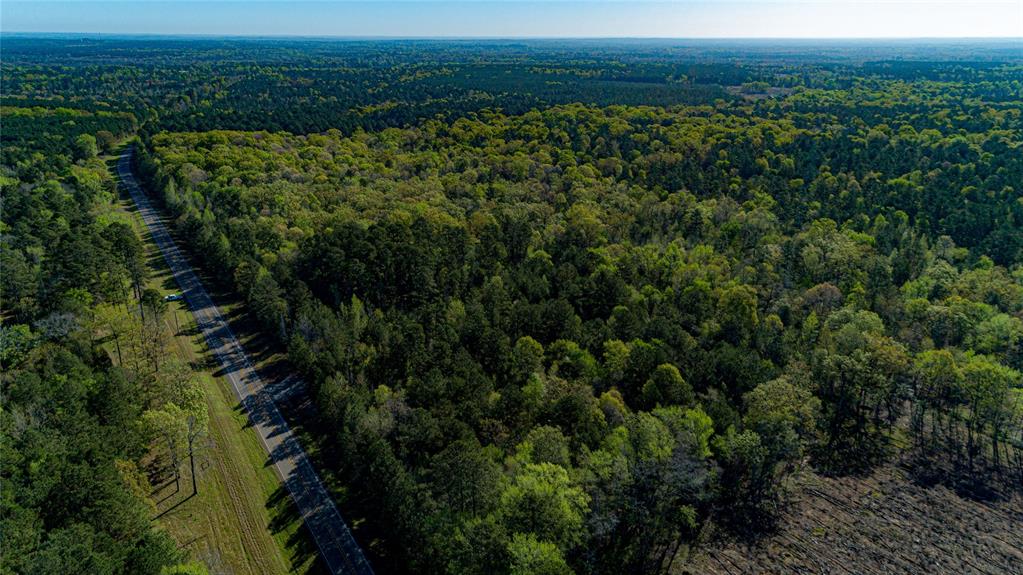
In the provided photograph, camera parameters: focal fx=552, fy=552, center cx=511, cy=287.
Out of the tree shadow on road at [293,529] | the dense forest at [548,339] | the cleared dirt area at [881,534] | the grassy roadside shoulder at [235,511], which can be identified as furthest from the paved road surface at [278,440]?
the cleared dirt area at [881,534]

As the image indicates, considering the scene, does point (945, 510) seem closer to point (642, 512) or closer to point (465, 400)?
point (642, 512)

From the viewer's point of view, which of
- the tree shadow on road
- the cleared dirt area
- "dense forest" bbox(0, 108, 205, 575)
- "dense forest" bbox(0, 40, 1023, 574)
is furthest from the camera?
the cleared dirt area

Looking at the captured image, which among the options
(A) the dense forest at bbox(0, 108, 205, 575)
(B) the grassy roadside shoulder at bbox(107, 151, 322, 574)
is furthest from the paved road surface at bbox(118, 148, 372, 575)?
(A) the dense forest at bbox(0, 108, 205, 575)

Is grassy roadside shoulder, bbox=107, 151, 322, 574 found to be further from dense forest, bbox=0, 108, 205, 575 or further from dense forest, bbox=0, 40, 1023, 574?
dense forest, bbox=0, 40, 1023, 574

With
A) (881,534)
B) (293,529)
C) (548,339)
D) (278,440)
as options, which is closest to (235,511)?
(293,529)

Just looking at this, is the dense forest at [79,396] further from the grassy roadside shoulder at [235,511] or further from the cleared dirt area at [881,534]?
the cleared dirt area at [881,534]

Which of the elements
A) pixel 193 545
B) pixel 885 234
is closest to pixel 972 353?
pixel 885 234
